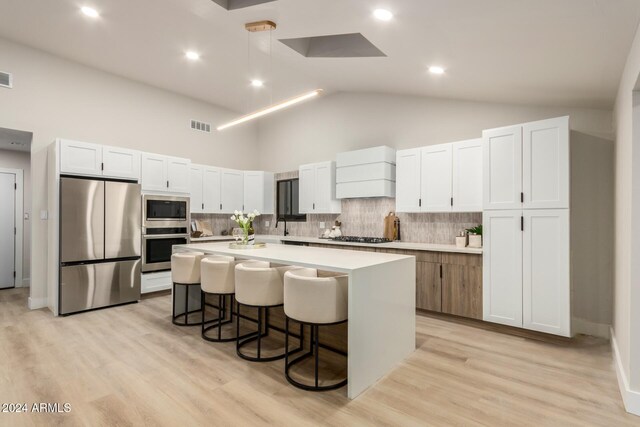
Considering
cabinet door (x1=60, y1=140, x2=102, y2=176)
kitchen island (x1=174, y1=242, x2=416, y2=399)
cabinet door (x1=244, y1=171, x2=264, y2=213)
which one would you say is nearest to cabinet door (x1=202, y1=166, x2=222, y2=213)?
cabinet door (x1=244, y1=171, x2=264, y2=213)

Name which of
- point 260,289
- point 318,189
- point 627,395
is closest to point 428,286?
point 627,395

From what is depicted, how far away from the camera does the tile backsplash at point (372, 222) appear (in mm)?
4621

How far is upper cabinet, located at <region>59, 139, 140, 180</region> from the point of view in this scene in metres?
4.25

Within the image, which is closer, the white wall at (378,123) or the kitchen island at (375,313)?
the kitchen island at (375,313)

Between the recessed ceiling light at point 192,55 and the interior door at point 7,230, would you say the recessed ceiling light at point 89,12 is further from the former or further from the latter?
the interior door at point 7,230

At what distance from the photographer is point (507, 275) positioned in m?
3.52

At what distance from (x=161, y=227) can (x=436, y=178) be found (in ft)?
13.9

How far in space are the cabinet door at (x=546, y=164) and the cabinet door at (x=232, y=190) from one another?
16.6 ft

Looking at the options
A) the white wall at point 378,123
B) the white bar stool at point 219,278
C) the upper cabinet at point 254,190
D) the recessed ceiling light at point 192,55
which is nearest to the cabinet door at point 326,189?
the white wall at point 378,123

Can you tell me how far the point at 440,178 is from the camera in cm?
442

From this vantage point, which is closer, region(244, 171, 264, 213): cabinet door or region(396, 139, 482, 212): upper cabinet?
region(396, 139, 482, 212): upper cabinet

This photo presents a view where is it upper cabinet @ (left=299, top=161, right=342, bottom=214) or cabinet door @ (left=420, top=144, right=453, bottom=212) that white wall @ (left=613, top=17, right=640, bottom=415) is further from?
upper cabinet @ (left=299, top=161, right=342, bottom=214)

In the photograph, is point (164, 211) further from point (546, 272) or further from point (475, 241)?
point (546, 272)

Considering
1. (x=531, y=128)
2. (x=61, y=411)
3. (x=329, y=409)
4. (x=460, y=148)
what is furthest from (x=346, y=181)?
(x=61, y=411)
